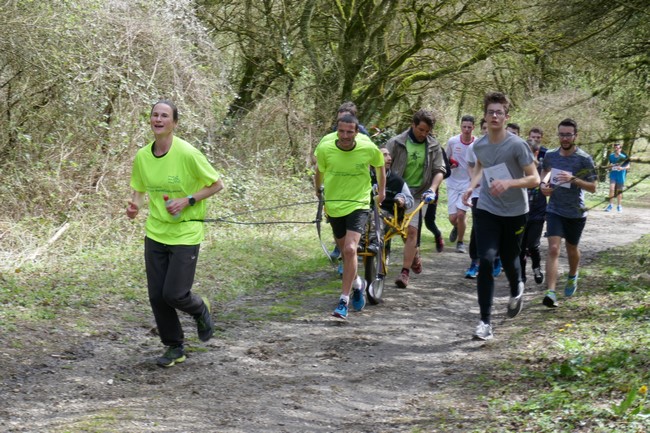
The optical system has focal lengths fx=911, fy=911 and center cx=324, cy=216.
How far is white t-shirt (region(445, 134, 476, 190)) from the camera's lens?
13094mm

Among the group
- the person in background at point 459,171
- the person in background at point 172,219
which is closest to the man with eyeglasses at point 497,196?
the person in background at point 172,219

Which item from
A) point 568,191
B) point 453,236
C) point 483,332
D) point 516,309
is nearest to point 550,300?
point 516,309

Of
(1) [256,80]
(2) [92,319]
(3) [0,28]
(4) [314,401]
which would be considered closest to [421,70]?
(1) [256,80]

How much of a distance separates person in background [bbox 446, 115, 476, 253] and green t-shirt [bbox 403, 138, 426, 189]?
63.4 inches

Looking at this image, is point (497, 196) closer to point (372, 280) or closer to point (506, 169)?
point (506, 169)

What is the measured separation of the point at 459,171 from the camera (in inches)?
529

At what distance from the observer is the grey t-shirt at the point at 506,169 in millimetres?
8203

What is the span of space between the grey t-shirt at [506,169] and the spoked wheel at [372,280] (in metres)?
1.69

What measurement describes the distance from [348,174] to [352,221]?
472 millimetres

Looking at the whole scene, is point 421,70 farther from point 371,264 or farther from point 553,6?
point 371,264

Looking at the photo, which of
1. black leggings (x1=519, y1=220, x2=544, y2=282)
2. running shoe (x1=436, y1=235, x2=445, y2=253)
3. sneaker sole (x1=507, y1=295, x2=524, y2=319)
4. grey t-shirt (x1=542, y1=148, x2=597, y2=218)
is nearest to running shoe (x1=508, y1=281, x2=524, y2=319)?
sneaker sole (x1=507, y1=295, x2=524, y2=319)

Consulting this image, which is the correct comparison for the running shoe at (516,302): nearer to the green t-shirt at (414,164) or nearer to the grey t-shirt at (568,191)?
the grey t-shirt at (568,191)

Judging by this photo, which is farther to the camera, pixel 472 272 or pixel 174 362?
pixel 472 272

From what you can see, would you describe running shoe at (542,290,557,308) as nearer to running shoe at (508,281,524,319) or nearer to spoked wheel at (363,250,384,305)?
running shoe at (508,281,524,319)
